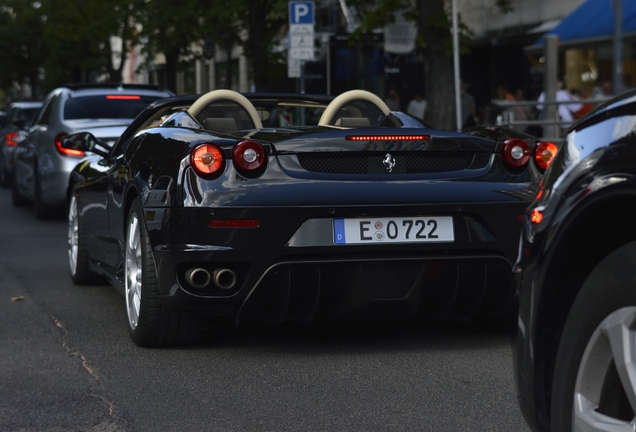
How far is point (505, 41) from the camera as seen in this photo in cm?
2756

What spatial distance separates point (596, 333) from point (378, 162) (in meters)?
2.62

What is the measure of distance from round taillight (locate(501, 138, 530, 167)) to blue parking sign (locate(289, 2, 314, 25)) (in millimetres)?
12179

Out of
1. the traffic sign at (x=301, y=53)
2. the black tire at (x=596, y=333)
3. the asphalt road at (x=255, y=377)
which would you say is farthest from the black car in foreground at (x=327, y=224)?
the traffic sign at (x=301, y=53)

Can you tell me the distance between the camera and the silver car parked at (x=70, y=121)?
1248 cm

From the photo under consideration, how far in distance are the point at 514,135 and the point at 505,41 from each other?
22.7m

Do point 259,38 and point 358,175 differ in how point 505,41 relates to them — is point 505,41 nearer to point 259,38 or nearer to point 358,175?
point 259,38

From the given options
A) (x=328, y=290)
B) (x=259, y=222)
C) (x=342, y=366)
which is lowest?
(x=342, y=366)

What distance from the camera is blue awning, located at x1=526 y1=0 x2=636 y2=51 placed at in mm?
20359

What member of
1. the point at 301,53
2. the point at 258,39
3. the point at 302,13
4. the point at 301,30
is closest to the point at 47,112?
the point at 301,53

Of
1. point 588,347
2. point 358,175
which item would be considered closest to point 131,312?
point 358,175

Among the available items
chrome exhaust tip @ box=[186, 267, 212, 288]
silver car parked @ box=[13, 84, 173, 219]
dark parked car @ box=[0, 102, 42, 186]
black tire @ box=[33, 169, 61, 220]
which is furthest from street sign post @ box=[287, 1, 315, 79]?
chrome exhaust tip @ box=[186, 267, 212, 288]

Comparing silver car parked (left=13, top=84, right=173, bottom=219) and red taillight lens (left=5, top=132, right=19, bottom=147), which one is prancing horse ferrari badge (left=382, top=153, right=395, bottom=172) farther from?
red taillight lens (left=5, top=132, right=19, bottom=147)

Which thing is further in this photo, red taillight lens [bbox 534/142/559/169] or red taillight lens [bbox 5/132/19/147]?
red taillight lens [bbox 5/132/19/147]

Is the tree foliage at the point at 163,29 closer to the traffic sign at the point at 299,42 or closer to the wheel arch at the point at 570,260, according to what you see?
the traffic sign at the point at 299,42
